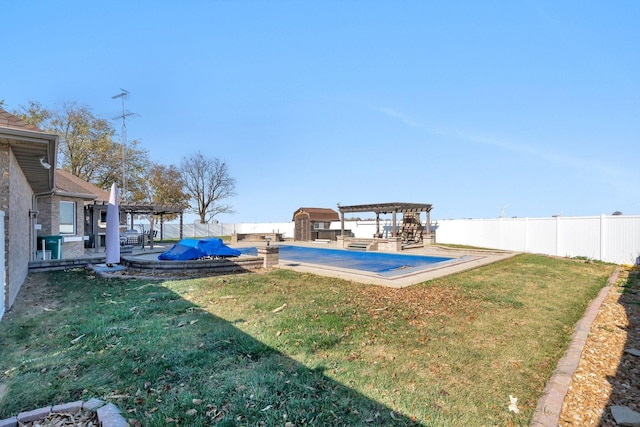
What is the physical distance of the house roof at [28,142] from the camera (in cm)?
524

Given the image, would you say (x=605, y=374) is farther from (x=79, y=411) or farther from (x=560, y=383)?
(x=79, y=411)

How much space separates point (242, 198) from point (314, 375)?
138 ft

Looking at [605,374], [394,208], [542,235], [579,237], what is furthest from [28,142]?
[542,235]

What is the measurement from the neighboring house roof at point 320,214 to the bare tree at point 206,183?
47.4 feet

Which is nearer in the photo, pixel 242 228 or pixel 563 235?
pixel 563 235

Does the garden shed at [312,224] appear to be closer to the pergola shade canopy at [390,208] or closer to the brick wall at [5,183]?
the pergola shade canopy at [390,208]

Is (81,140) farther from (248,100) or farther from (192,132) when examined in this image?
(248,100)

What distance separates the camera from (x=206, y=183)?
4038 centimetres

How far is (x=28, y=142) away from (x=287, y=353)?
244 inches

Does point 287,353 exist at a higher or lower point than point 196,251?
lower

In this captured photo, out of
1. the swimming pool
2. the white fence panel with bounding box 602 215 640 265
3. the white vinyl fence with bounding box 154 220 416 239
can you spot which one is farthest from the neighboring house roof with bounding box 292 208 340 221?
the white fence panel with bounding box 602 215 640 265

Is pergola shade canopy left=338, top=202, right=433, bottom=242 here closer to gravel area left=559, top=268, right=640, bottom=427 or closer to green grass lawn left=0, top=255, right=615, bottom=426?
green grass lawn left=0, top=255, right=615, bottom=426

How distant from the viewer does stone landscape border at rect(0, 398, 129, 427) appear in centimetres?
245

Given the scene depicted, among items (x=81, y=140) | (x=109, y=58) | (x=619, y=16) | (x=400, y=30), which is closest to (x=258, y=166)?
(x=81, y=140)
